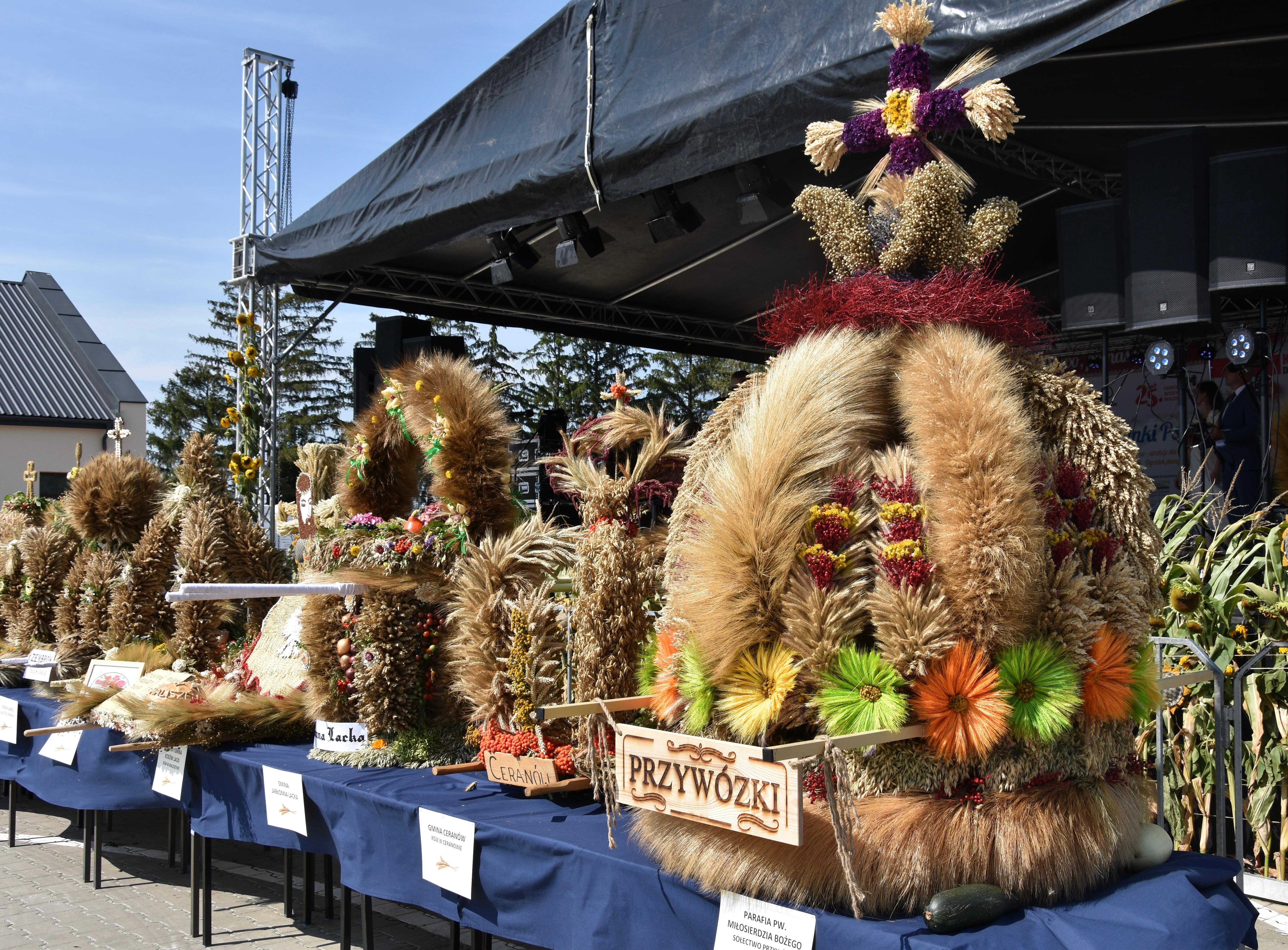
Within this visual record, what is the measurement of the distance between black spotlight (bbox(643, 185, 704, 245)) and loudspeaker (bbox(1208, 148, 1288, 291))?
296 centimetres

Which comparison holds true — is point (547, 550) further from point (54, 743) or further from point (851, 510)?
point (54, 743)

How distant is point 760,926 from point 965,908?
1.24 feet

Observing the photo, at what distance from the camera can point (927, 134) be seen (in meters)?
2.32

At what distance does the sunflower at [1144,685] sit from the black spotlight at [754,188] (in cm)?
465

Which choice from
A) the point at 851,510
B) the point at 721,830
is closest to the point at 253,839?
the point at 721,830

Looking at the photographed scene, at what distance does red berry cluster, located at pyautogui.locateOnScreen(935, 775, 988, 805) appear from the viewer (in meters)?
1.88

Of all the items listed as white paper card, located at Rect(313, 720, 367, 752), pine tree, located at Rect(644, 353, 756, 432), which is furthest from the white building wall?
white paper card, located at Rect(313, 720, 367, 752)

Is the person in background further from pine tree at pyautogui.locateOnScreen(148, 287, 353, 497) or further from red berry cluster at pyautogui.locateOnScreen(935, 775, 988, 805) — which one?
Answer: pine tree at pyautogui.locateOnScreen(148, 287, 353, 497)

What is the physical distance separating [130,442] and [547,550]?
840 inches

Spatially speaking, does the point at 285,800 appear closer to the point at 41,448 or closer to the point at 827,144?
the point at 827,144

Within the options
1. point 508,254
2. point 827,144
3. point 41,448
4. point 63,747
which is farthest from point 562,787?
point 41,448

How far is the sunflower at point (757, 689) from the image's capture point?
1902 mm

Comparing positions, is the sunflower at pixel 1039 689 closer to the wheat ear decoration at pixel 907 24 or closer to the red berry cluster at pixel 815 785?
the red berry cluster at pixel 815 785

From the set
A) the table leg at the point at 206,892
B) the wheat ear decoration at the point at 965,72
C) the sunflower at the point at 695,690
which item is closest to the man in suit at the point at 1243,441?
the wheat ear decoration at the point at 965,72
